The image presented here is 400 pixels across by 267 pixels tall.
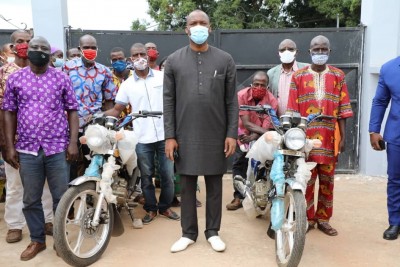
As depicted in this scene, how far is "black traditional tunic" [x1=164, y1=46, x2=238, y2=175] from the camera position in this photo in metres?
3.56

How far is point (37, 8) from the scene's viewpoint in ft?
Answer: 20.4

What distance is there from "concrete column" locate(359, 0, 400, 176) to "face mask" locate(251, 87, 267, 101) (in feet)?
8.55

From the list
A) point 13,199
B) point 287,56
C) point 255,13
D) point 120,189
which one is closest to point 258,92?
point 287,56

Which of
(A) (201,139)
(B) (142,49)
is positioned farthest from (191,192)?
(B) (142,49)

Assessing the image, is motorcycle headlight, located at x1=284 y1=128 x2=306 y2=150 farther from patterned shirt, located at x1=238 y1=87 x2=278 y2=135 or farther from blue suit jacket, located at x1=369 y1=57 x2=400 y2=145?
blue suit jacket, located at x1=369 y1=57 x2=400 y2=145

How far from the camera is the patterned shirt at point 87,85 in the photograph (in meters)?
4.41

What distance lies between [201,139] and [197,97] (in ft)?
1.19

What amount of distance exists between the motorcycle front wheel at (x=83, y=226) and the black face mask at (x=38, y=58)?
107 centimetres

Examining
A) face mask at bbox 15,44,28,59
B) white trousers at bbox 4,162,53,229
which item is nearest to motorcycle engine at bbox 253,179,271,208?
white trousers at bbox 4,162,53,229

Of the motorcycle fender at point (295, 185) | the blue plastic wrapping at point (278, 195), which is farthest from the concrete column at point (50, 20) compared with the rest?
the motorcycle fender at point (295, 185)

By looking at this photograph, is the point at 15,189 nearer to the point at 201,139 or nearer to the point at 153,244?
the point at 153,244

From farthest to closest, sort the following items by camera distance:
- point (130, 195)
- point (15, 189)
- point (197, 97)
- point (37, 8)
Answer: point (37, 8), point (130, 195), point (15, 189), point (197, 97)

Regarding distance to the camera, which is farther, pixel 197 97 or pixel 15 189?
pixel 15 189

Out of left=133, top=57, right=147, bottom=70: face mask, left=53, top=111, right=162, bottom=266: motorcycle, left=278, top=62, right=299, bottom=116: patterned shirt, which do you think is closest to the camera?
left=53, top=111, right=162, bottom=266: motorcycle
